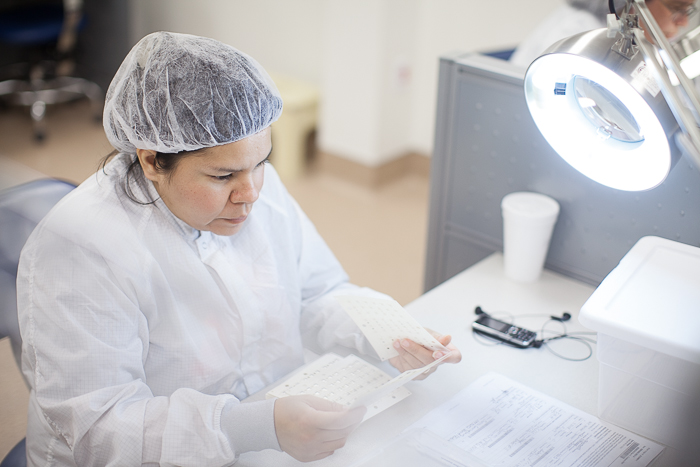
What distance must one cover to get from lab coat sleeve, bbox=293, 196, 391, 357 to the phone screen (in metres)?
0.21

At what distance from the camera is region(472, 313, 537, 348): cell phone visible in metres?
1.21

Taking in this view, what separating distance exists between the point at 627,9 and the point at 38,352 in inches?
36.8

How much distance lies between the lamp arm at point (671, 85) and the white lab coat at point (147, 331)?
2.11 ft

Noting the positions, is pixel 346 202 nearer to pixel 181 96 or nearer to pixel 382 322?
pixel 382 322

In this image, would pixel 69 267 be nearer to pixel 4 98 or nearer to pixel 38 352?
pixel 38 352

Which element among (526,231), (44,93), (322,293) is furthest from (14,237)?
(44,93)

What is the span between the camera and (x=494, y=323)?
4.12 feet

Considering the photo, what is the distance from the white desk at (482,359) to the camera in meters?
1.00

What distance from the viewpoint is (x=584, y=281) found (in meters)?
1.42

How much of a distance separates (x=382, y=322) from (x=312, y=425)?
254 mm

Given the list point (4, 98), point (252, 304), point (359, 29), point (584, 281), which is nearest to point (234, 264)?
point (252, 304)

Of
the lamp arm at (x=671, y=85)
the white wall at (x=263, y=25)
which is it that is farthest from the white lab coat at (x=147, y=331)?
the white wall at (x=263, y=25)

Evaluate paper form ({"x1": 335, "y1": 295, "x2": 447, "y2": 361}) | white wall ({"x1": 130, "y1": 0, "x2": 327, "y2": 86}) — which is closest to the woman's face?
paper form ({"x1": 335, "y1": 295, "x2": 447, "y2": 361})

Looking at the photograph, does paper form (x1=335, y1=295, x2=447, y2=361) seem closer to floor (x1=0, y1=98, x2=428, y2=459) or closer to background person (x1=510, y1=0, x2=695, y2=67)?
background person (x1=510, y1=0, x2=695, y2=67)
